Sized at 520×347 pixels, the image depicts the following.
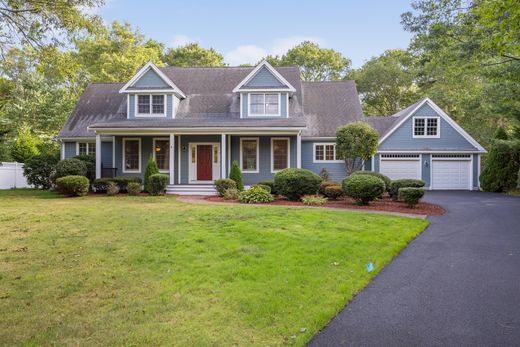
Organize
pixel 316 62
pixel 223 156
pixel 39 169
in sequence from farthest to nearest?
pixel 316 62
pixel 39 169
pixel 223 156

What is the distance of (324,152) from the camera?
69.6 ft

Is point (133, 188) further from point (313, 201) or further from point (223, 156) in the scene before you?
point (313, 201)

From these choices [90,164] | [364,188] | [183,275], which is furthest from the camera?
[90,164]

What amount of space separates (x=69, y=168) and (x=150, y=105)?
5467mm

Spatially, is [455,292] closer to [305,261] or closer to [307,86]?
[305,261]

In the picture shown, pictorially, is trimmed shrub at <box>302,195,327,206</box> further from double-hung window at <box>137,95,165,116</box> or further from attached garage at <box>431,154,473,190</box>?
attached garage at <box>431,154,473,190</box>

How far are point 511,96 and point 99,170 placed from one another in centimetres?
1891

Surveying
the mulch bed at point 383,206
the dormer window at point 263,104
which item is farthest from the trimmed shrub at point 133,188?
the dormer window at point 263,104

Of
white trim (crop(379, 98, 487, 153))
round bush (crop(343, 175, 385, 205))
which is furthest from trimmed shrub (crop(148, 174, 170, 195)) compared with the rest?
white trim (crop(379, 98, 487, 153))

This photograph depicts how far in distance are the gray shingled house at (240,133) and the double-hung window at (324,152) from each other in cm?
6

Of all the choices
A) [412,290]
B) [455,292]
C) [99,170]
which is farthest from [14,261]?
[99,170]

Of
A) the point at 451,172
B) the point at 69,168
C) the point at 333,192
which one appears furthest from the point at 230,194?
the point at 451,172

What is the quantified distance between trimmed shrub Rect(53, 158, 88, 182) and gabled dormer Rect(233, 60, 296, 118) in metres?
8.45

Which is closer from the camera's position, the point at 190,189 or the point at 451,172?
the point at 190,189
